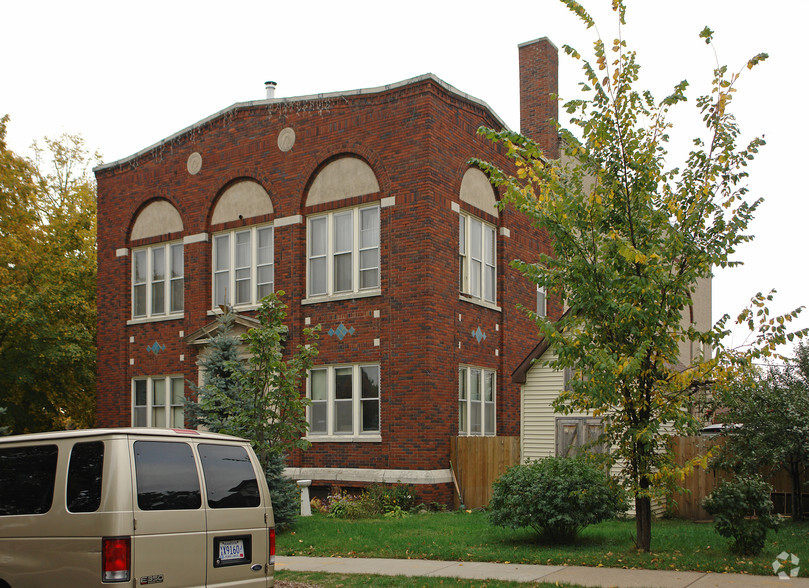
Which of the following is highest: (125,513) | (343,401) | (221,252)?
(221,252)

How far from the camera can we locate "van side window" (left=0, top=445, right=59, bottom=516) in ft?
24.4

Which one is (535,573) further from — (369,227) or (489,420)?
(369,227)

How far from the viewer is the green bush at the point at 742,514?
11.1 m

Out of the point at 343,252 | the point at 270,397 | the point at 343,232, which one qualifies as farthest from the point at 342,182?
the point at 270,397

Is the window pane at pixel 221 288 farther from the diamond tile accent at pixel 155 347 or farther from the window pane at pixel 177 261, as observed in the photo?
the diamond tile accent at pixel 155 347

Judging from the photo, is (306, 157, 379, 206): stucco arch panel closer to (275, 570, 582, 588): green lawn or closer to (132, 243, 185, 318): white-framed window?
(132, 243, 185, 318): white-framed window

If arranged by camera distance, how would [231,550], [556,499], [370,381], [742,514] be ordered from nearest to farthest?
[231,550], [742,514], [556,499], [370,381]

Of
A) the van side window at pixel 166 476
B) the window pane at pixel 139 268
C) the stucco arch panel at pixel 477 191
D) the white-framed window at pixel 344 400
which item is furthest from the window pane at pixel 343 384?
the van side window at pixel 166 476

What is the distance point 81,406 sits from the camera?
34.5 metres

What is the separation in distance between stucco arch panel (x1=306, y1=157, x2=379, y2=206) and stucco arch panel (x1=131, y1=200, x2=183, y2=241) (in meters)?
5.04

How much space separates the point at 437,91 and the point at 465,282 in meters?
4.64

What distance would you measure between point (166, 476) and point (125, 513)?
601 mm

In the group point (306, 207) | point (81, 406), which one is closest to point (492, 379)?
point (306, 207)

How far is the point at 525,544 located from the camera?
1318cm
